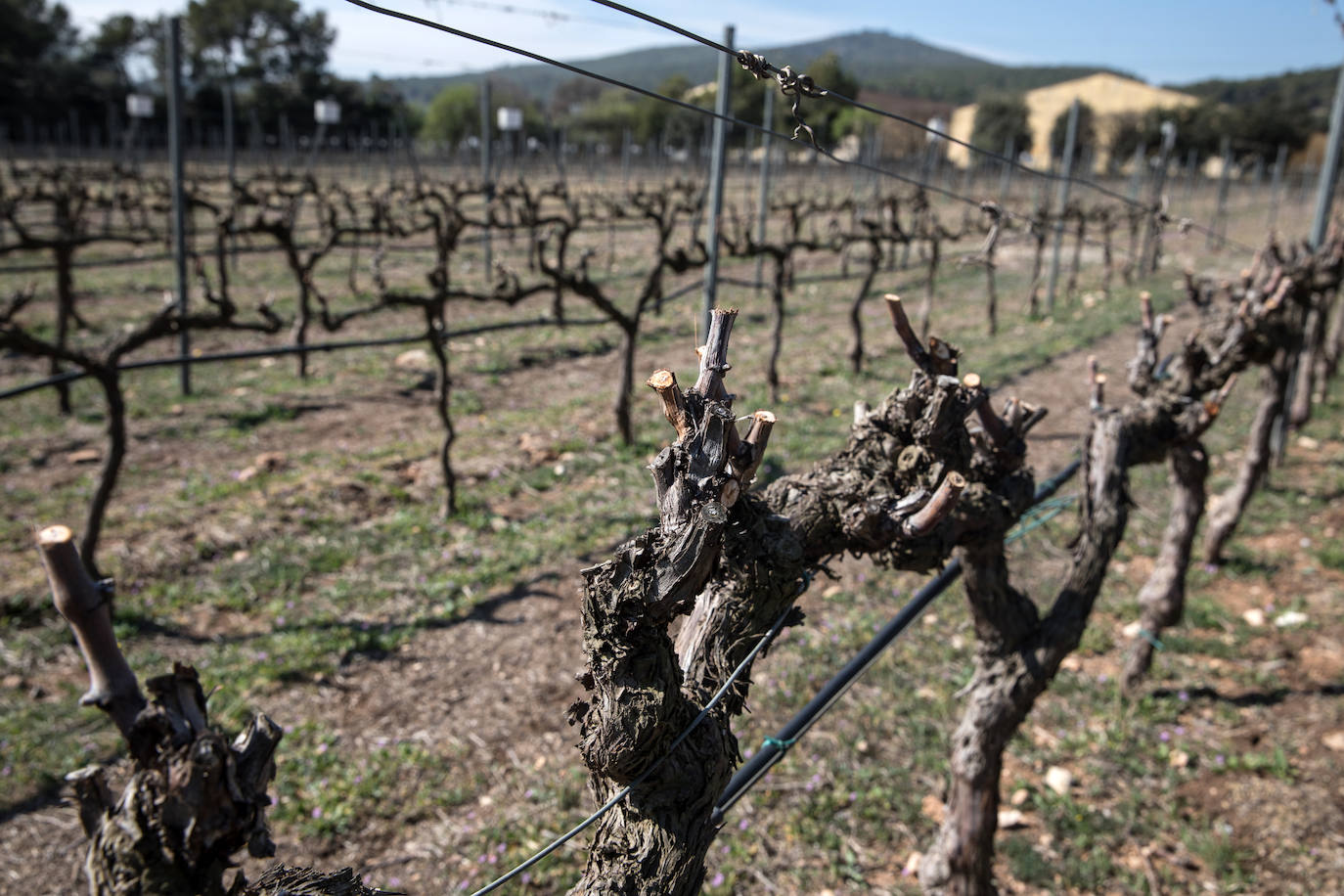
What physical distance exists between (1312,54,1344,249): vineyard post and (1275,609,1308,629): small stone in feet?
11.8

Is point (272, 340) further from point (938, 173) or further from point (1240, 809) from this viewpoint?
point (938, 173)

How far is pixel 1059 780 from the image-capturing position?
388 centimetres

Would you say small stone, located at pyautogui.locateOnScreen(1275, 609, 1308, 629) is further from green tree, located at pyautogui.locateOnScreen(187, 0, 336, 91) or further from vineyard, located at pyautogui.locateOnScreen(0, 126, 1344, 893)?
green tree, located at pyautogui.locateOnScreen(187, 0, 336, 91)

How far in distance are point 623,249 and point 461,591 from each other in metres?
16.2

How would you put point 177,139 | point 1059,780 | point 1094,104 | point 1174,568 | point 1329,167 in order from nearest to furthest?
point 1059,780, point 1174,568, point 1329,167, point 177,139, point 1094,104

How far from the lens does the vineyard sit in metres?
1.53

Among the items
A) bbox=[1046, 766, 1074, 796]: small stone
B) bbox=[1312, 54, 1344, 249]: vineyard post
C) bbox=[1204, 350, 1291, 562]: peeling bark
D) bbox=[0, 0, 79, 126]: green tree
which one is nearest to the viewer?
bbox=[1046, 766, 1074, 796]: small stone

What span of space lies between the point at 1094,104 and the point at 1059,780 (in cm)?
8951

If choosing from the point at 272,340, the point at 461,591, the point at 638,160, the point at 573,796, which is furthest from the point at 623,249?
the point at 638,160

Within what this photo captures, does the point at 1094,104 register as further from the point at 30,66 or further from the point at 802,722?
→ the point at 802,722

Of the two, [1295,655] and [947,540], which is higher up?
[947,540]

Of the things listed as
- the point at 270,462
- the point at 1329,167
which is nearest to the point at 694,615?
the point at 270,462

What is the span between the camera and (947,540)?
238cm

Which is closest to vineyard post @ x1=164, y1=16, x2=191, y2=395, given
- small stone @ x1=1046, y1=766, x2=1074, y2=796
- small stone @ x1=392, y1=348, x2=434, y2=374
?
small stone @ x1=392, y1=348, x2=434, y2=374
